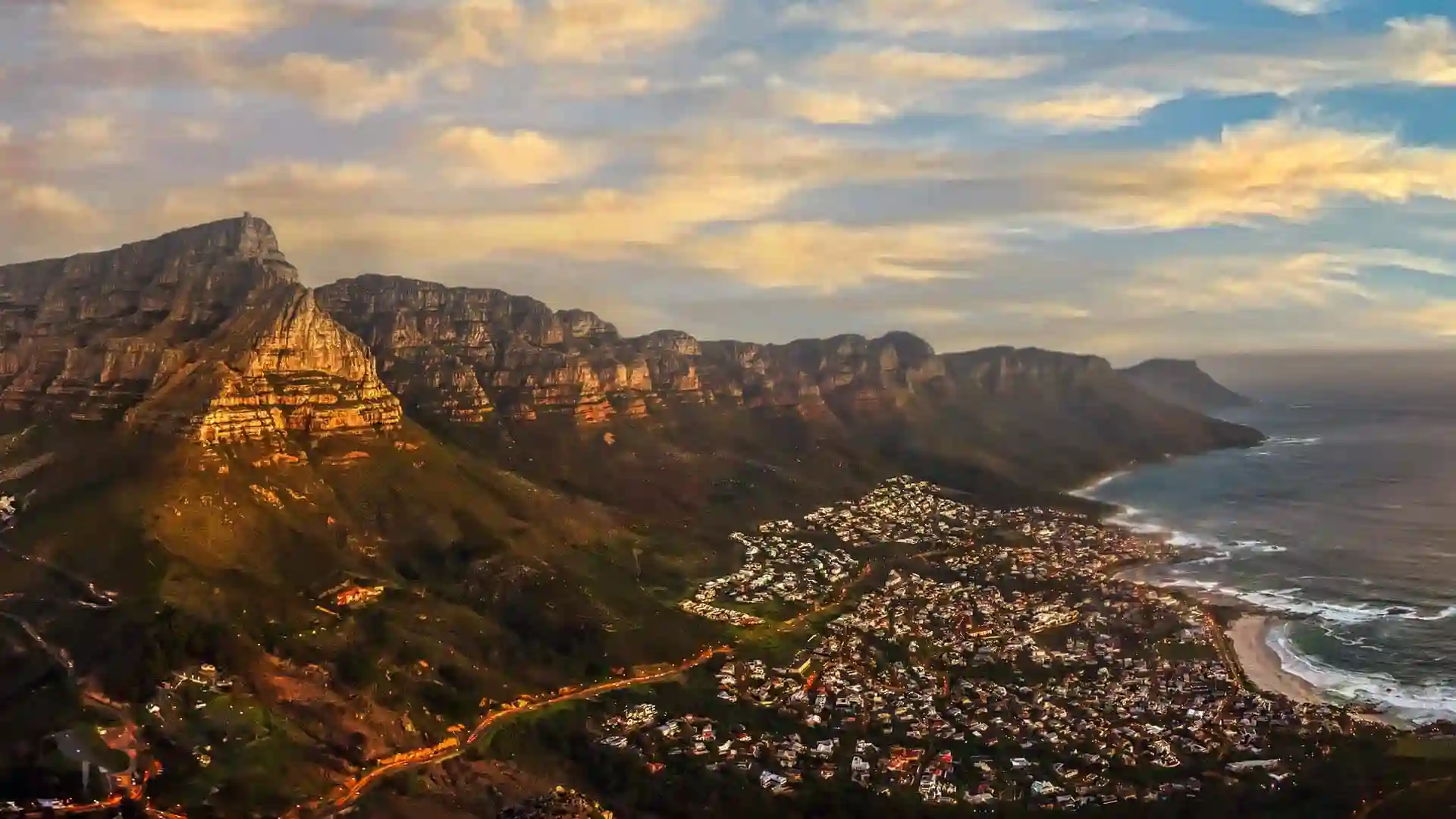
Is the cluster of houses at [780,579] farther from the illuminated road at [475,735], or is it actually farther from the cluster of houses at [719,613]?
the illuminated road at [475,735]

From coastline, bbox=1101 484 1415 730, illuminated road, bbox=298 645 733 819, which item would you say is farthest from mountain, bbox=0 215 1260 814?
coastline, bbox=1101 484 1415 730

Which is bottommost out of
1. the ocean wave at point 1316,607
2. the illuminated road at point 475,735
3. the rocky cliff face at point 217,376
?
the illuminated road at point 475,735

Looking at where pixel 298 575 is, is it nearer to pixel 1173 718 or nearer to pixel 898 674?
pixel 898 674

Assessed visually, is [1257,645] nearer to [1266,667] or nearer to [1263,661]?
[1263,661]

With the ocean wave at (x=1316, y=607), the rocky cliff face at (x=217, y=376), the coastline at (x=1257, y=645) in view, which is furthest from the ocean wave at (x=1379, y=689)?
the rocky cliff face at (x=217, y=376)

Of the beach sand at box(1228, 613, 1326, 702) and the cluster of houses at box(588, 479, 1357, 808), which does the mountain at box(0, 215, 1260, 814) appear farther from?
the beach sand at box(1228, 613, 1326, 702)
